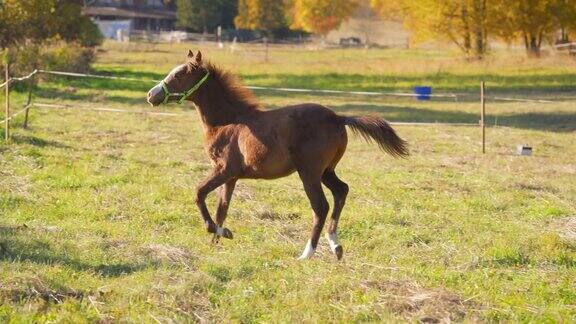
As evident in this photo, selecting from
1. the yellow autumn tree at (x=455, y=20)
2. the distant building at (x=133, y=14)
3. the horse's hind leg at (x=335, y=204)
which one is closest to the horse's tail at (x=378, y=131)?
the horse's hind leg at (x=335, y=204)

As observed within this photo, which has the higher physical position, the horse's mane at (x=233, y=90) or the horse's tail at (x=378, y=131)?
the horse's mane at (x=233, y=90)

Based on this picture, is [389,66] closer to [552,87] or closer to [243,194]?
[552,87]

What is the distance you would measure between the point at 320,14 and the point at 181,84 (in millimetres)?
71371

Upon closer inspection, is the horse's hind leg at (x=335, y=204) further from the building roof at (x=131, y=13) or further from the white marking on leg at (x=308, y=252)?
the building roof at (x=131, y=13)

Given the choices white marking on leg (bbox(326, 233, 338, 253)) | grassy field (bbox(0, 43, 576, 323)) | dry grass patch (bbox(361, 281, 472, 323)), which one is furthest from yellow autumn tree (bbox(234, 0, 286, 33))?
dry grass patch (bbox(361, 281, 472, 323))

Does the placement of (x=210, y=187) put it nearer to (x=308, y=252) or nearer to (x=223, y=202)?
(x=223, y=202)

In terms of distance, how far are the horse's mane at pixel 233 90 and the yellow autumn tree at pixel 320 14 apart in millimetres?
70445

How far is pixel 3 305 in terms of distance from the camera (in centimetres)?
510

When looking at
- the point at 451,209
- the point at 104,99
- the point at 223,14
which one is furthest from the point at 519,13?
the point at 223,14

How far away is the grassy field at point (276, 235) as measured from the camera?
17.7ft

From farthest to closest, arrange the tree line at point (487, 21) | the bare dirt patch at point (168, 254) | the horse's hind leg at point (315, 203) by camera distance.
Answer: the tree line at point (487, 21)
the horse's hind leg at point (315, 203)
the bare dirt patch at point (168, 254)

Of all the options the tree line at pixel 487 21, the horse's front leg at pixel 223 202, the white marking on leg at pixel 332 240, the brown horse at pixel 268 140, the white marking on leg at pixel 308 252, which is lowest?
the white marking on leg at pixel 308 252

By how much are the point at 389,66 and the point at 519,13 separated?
7.58m

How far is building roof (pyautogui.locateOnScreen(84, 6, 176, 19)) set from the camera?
80.4 m
